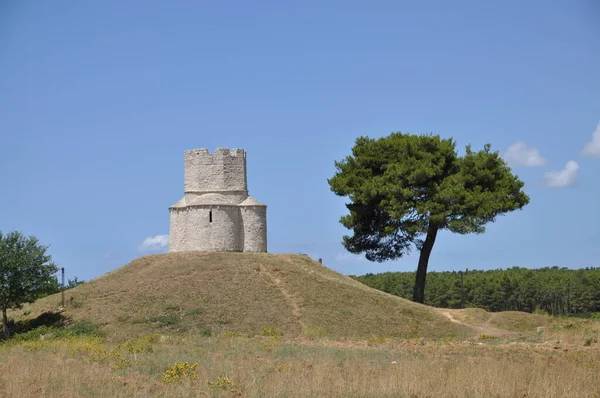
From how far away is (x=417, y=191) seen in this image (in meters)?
45.1

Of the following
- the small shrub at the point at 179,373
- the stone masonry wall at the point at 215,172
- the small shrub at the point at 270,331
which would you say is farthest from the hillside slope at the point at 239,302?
the small shrub at the point at 179,373

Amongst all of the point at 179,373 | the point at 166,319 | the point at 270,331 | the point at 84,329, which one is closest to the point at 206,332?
the point at 270,331

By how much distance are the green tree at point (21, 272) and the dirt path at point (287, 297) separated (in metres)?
11.2

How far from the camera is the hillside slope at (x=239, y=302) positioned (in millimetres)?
35719

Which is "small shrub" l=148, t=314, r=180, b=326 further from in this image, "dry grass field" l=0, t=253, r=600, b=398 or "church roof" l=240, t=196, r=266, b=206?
"church roof" l=240, t=196, r=266, b=206

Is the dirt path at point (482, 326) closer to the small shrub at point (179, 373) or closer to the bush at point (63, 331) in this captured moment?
the bush at point (63, 331)

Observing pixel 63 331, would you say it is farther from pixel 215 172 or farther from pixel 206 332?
pixel 215 172

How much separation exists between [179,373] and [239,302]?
71.8ft

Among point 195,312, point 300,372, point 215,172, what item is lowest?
point 300,372

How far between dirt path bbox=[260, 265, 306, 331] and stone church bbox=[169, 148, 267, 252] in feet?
11.6

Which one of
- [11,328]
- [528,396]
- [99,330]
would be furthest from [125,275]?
[528,396]

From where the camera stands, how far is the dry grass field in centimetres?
1521

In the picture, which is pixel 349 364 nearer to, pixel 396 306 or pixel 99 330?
pixel 99 330

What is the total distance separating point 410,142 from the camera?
46.2m
